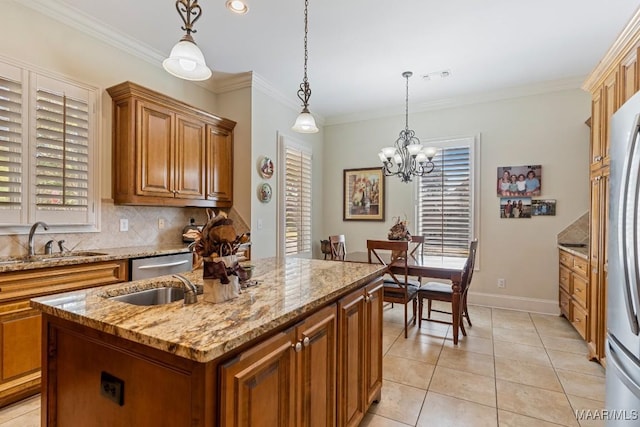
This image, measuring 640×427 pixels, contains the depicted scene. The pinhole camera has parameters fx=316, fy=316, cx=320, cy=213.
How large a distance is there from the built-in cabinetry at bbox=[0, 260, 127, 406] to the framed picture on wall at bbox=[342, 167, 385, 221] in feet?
12.7

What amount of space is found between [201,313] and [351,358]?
0.93 meters

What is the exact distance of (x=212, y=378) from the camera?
2.93 ft

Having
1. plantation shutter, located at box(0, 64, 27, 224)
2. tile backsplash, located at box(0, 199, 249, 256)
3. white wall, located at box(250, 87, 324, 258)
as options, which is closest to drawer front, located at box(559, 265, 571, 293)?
white wall, located at box(250, 87, 324, 258)

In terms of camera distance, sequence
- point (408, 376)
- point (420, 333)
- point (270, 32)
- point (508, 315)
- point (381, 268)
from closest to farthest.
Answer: point (381, 268) → point (408, 376) → point (270, 32) → point (420, 333) → point (508, 315)

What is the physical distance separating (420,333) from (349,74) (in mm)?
3099

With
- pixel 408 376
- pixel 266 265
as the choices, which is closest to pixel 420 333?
pixel 408 376

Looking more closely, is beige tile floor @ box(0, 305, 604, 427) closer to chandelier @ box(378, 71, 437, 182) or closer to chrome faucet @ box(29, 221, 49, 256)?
chrome faucet @ box(29, 221, 49, 256)

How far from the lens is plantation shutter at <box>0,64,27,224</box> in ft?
7.73

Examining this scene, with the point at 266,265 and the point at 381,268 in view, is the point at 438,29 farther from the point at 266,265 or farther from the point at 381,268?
the point at 266,265

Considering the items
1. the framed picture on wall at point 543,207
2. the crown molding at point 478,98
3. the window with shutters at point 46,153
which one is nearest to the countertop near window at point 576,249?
the framed picture on wall at point 543,207

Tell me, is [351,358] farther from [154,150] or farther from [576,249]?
[576,249]

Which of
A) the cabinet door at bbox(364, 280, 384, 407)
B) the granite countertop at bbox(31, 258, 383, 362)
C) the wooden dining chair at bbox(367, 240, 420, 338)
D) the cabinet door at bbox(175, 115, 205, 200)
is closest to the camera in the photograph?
the granite countertop at bbox(31, 258, 383, 362)

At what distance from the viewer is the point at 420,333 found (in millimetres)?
3389

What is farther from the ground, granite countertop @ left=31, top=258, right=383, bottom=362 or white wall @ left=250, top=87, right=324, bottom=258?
white wall @ left=250, top=87, right=324, bottom=258
